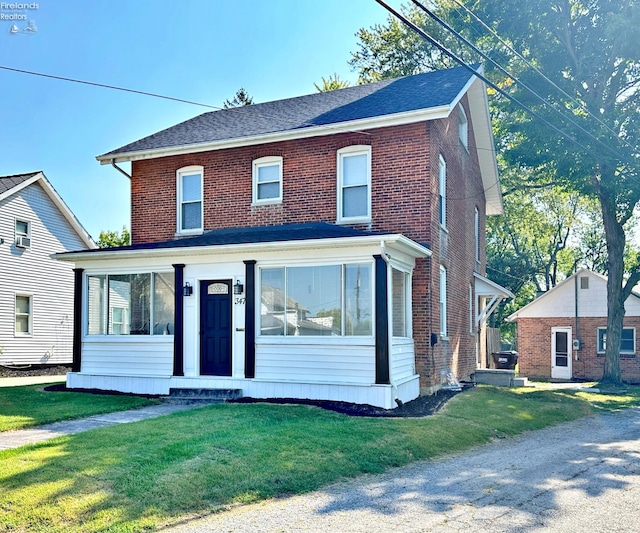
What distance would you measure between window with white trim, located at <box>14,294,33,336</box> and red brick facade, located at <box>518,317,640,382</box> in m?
20.9

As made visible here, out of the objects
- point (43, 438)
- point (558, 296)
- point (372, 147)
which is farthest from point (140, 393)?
point (558, 296)

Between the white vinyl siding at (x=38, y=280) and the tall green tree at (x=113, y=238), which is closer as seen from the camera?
the white vinyl siding at (x=38, y=280)

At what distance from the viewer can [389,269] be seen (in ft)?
41.7

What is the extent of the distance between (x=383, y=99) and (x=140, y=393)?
900 centimetres

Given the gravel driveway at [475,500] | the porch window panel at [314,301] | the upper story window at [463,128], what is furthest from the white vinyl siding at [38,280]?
the gravel driveway at [475,500]

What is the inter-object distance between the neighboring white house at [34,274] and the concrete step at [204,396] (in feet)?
37.5

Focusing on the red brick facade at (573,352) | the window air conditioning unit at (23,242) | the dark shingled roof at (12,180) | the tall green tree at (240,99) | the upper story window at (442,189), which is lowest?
the red brick facade at (573,352)

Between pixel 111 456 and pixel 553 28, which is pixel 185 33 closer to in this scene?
pixel 111 456

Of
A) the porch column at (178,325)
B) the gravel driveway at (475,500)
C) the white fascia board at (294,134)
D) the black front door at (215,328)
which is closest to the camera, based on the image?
the gravel driveway at (475,500)

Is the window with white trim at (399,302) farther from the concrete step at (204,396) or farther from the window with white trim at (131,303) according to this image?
the window with white trim at (131,303)

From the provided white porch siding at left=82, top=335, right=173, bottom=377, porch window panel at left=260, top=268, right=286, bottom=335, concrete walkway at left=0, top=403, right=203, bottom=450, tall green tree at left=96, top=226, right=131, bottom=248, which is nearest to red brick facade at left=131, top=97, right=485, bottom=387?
porch window panel at left=260, top=268, right=286, bottom=335

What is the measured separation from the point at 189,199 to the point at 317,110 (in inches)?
159

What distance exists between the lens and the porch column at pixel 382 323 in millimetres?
12414

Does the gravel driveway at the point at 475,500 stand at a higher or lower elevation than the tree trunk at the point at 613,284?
lower
